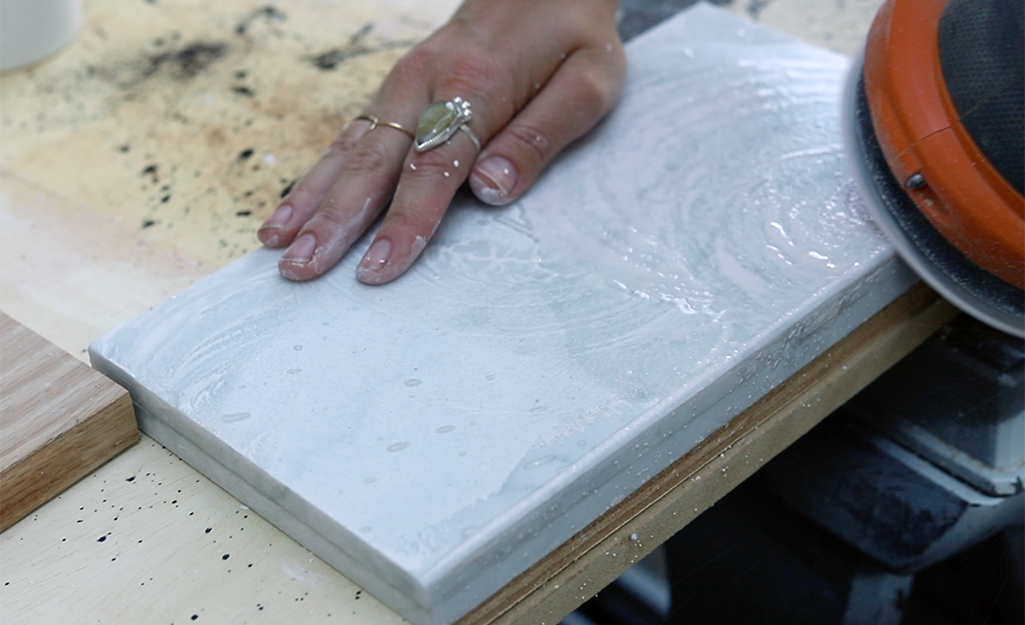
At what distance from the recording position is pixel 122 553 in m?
1.01

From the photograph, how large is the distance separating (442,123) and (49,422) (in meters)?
0.64

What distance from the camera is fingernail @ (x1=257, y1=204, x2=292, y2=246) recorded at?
1265 mm

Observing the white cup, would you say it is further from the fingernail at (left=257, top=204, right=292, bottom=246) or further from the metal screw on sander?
the metal screw on sander

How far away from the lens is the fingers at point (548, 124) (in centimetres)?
133

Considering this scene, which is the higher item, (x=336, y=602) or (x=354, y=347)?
(x=354, y=347)

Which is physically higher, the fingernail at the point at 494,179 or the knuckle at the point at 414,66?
the knuckle at the point at 414,66

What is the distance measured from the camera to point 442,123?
52.0 inches

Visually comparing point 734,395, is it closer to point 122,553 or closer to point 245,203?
point 122,553

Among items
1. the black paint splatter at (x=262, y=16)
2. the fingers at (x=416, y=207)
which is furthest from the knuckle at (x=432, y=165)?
the black paint splatter at (x=262, y=16)

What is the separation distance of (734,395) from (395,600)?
49 cm

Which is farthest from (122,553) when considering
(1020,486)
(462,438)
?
(1020,486)

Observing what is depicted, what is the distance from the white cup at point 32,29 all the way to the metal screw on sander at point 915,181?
1547 millimetres

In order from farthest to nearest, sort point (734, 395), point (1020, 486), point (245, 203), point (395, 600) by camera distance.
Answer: point (245, 203), point (1020, 486), point (734, 395), point (395, 600)

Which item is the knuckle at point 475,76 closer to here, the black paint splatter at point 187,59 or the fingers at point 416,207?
the fingers at point 416,207
